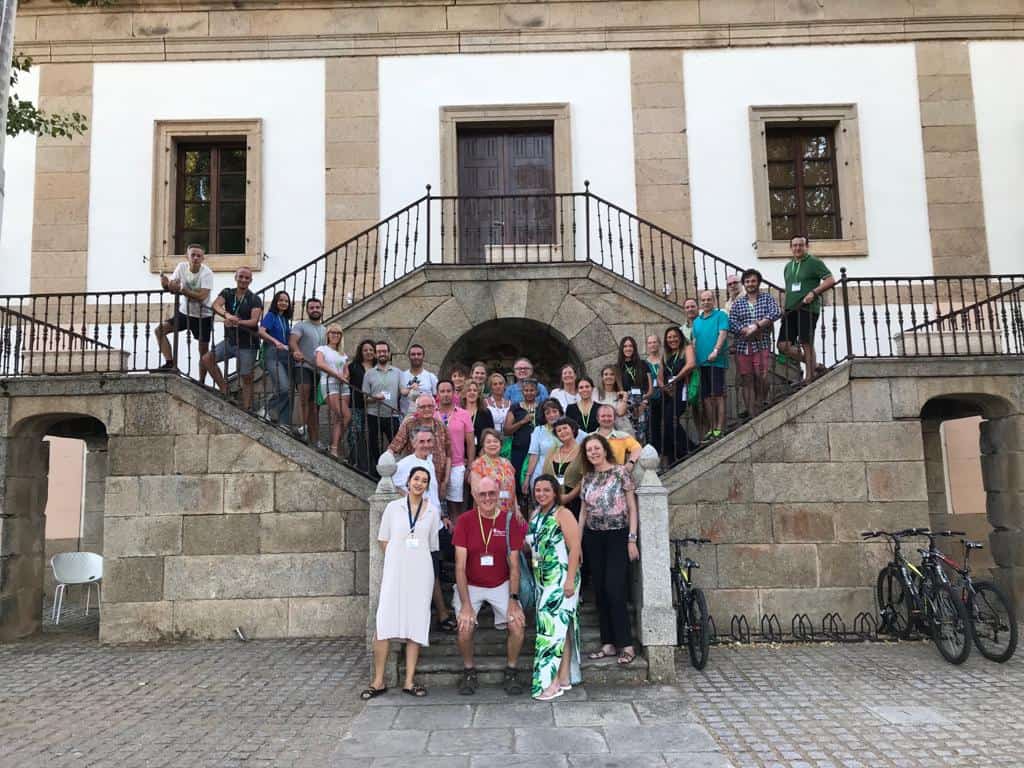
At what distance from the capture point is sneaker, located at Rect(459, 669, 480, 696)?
596cm

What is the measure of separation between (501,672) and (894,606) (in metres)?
4.07

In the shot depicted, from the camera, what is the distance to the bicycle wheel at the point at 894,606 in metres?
7.54

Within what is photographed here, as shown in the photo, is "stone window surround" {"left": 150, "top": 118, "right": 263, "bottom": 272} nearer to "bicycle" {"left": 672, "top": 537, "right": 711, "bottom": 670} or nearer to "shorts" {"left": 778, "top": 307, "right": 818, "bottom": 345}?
"shorts" {"left": 778, "top": 307, "right": 818, "bottom": 345}

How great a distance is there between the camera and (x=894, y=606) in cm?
773

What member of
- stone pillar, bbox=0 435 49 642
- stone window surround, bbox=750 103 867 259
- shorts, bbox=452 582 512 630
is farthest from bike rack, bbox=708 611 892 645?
stone pillar, bbox=0 435 49 642

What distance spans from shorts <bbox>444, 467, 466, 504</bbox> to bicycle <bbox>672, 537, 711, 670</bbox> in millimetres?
A: 2018

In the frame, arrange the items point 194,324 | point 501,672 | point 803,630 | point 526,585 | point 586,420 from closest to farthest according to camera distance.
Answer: point 501,672, point 526,585, point 586,420, point 803,630, point 194,324

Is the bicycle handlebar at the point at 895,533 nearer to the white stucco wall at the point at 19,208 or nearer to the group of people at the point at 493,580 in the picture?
the group of people at the point at 493,580

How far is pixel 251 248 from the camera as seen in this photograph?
468 inches

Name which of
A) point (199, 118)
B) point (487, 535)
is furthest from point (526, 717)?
point (199, 118)

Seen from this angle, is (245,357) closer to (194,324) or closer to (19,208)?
(194,324)

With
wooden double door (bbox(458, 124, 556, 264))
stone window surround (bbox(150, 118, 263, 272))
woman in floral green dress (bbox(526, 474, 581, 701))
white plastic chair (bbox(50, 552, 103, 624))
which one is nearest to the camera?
woman in floral green dress (bbox(526, 474, 581, 701))

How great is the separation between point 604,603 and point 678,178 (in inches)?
298

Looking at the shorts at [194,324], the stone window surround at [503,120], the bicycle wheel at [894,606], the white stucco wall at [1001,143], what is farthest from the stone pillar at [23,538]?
the white stucco wall at [1001,143]
